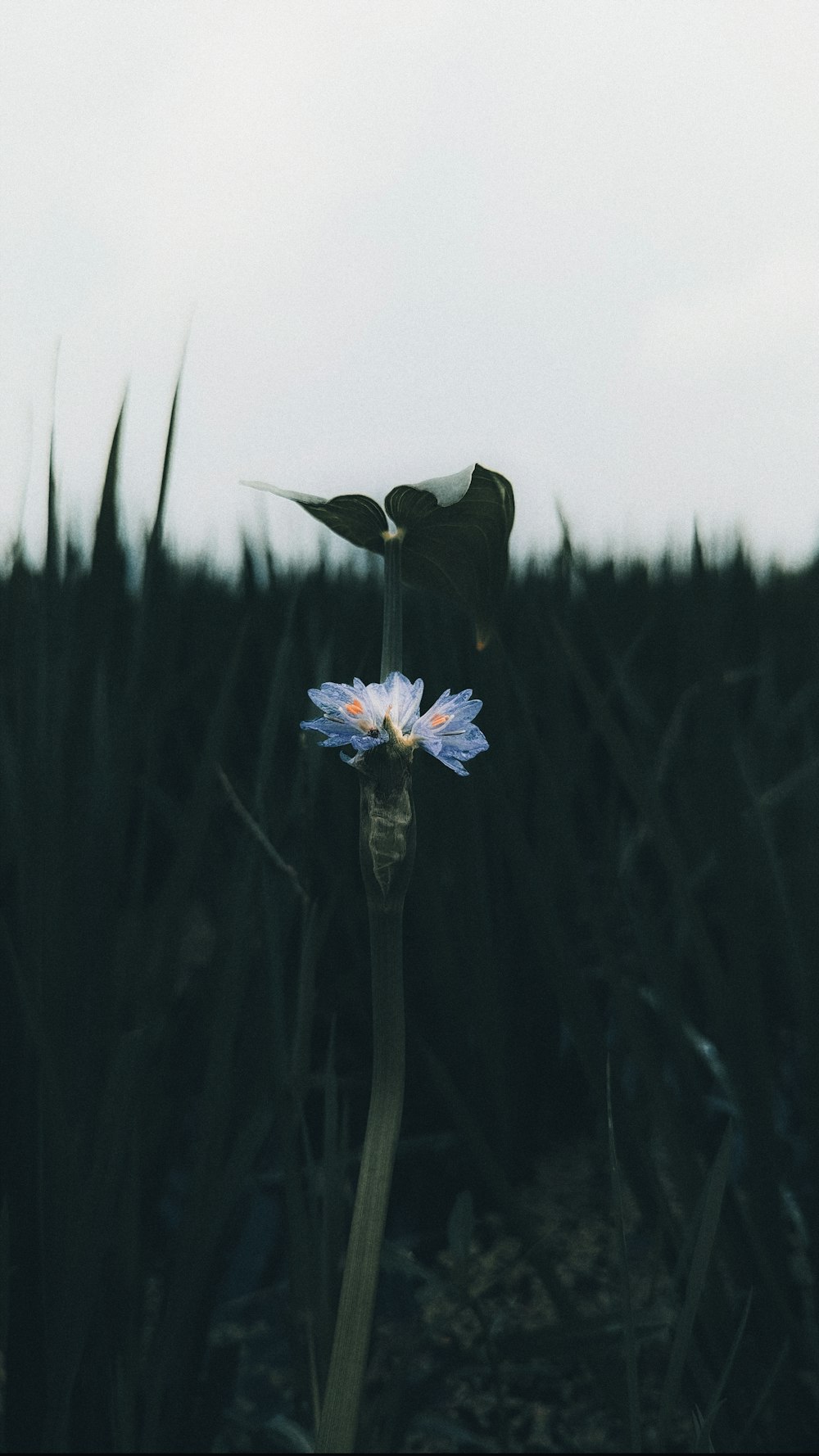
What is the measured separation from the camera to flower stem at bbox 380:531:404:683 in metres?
0.24

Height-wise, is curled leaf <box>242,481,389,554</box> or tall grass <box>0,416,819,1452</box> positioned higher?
curled leaf <box>242,481,389,554</box>

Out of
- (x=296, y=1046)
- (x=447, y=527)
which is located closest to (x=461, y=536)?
(x=447, y=527)

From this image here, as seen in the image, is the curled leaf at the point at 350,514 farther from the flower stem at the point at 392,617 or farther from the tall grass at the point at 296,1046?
the tall grass at the point at 296,1046

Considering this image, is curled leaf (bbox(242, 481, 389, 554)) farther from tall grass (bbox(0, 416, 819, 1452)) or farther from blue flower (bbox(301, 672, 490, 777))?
tall grass (bbox(0, 416, 819, 1452))

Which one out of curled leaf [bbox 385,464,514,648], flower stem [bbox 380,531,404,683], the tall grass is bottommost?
the tall grass

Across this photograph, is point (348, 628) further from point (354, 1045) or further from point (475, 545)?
point (475, 545)

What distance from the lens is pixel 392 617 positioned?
24 cm

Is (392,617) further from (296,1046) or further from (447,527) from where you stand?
(296,1046)

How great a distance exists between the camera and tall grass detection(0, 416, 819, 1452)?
19.4 inches

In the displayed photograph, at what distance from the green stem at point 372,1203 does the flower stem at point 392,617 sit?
0.19 feet

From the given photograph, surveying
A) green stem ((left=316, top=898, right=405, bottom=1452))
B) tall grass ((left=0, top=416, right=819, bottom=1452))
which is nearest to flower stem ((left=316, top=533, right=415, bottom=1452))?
green stem ((left=316, top=898, right=405, bottom=1452))

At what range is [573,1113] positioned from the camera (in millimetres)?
908

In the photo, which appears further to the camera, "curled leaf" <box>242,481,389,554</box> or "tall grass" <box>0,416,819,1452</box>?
"tall grass" <box>0,416,819,1452</box>

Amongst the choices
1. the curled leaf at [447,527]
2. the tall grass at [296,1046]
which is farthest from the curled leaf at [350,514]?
the tall grass at [296,1046]
